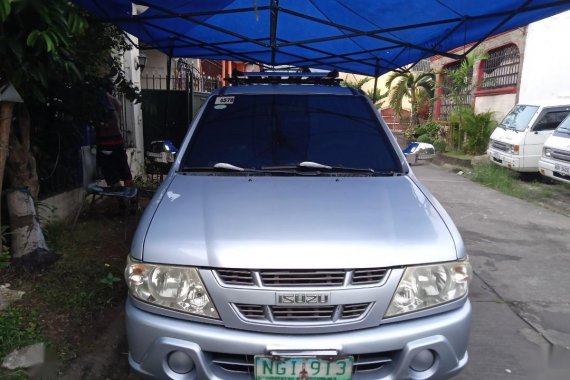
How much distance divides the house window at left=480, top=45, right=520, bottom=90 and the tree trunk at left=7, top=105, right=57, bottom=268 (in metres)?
13.1

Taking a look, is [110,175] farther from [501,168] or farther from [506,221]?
[501,168]

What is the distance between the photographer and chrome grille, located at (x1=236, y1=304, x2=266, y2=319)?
2084mm

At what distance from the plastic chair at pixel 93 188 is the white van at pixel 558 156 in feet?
23.9

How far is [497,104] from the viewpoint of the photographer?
47.8 feet

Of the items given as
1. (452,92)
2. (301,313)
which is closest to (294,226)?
(301,313)

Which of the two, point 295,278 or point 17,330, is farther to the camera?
point 17,330

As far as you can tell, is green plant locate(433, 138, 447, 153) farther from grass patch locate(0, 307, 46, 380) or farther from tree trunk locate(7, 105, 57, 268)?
grass patch locate(0, 307, 46, 380)

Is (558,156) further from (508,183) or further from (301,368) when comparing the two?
(301,368)

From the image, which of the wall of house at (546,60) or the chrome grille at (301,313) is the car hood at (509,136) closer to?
the wall of house at (546,60)

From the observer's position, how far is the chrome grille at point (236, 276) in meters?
2.08

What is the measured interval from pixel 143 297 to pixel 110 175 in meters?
4.25

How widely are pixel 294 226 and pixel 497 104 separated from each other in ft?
46.6

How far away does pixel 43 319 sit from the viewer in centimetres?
335

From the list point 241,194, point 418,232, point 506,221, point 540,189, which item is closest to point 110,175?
point 241,194
